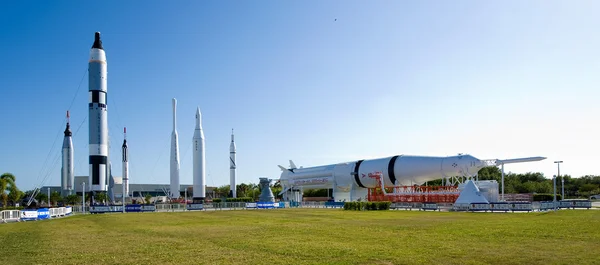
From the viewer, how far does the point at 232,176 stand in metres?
105

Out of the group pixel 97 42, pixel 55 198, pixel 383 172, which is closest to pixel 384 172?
pixel 383 172

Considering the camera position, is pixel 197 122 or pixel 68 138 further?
pixel 68 138

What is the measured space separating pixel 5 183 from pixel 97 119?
19.2 m

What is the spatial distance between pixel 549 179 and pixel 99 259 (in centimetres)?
11332

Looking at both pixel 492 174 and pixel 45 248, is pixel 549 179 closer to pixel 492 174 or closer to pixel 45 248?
pixel 492 174

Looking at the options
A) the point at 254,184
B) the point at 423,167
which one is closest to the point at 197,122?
the point at 423,167

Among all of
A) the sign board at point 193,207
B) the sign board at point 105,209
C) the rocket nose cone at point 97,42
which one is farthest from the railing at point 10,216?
the rocket nose cone at point 97,42

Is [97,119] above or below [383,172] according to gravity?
above

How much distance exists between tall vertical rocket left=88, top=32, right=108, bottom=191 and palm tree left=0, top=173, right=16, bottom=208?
15.8 meters

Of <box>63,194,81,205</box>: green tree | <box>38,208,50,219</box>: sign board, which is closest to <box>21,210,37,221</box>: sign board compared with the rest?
<box>38,208,50,219</box>: sign board

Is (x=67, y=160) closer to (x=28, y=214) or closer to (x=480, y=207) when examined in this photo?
(x=28, y=214)

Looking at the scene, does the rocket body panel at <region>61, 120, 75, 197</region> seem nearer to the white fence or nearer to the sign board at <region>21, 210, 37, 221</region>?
the white fence

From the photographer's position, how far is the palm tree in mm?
72188

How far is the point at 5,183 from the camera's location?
72.6 metres
